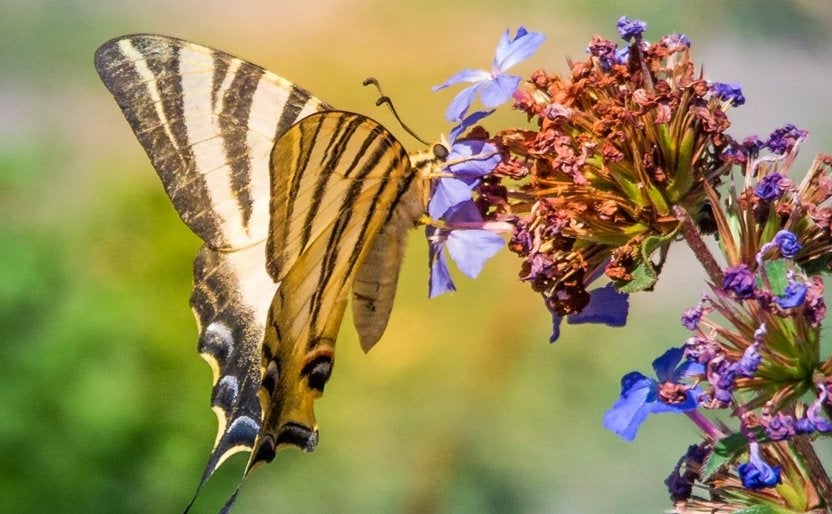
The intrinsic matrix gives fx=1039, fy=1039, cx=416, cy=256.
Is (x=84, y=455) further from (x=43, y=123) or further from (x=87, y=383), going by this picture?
(x=43, y=123)

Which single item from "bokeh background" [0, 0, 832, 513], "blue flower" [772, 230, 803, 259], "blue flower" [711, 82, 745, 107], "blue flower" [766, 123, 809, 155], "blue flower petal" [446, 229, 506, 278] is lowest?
"bokeh background" [0, 0, 832, 513]

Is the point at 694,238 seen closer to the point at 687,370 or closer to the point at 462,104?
the point at 687,370

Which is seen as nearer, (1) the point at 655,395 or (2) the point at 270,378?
(1) the point at 655,395

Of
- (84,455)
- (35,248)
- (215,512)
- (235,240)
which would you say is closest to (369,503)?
(215,512)

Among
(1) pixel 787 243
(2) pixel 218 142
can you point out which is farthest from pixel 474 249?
(2) pixel 218 142

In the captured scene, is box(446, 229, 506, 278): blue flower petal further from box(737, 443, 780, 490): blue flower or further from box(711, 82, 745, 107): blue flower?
box(737, 443, 780, 490): blue flower

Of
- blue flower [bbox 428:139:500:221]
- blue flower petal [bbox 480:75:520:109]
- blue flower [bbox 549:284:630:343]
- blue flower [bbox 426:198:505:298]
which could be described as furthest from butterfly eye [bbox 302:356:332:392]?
blue flower petal [bbox 480:75:520:109]
